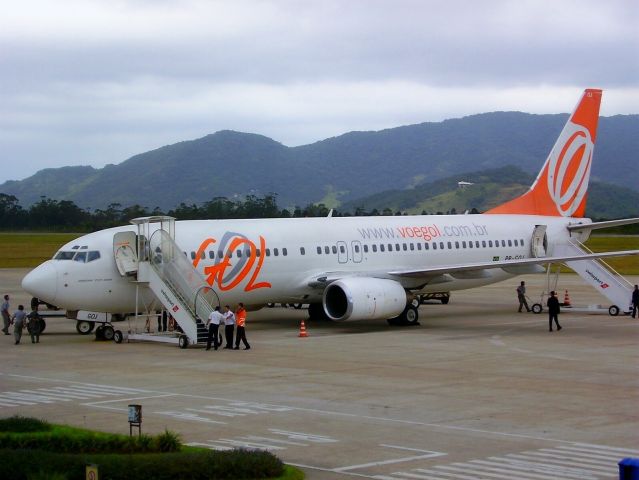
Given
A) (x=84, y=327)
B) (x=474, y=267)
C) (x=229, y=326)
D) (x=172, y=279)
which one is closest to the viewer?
(x=229, y=326)

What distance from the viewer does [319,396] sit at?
23188 millimetres

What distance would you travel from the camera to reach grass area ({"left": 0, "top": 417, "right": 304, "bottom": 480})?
581 inches

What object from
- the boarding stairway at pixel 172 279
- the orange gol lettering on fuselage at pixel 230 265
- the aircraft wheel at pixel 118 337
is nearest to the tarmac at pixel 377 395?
the aircraft wheel at pixel 118 337

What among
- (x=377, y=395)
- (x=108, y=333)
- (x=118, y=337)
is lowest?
(x=377, y=395)

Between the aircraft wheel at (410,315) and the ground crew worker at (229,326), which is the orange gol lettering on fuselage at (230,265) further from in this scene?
the aircraft wheel at (410,315)

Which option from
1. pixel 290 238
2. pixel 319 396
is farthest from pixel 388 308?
pixel 319 396

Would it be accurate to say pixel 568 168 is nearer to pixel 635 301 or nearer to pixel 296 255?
pixel 635 301

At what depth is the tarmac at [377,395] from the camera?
1714cm

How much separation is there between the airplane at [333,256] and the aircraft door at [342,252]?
0.04 m

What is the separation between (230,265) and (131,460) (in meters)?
21.7

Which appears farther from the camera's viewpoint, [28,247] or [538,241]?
[28,247]

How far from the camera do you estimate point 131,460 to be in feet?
49.5

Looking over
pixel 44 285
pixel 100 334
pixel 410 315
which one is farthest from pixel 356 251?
pixel 44 285

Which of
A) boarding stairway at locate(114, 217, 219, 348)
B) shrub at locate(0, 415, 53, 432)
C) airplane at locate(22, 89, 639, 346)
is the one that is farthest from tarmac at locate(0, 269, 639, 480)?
shrub at locate(0, 415, 53, 432)
